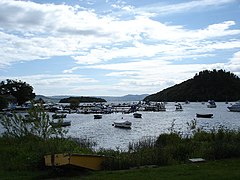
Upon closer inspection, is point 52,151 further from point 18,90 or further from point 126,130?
point 18,90

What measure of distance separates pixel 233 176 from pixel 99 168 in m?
5.83

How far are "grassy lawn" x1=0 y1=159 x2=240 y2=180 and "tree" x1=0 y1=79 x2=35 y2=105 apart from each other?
14810cm

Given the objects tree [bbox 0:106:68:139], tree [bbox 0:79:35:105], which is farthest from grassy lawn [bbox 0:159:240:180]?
tree [bbox 0:79:35:105]

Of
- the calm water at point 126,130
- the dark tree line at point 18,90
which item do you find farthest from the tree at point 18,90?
the calm water at point 126,130

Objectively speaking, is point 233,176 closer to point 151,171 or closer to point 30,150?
point 151,171

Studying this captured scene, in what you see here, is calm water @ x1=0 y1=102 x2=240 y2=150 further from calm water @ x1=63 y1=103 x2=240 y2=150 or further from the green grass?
the green grass

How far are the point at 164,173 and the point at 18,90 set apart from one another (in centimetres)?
15516

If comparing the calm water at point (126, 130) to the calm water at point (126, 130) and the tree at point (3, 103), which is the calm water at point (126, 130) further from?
the tree at point (3, 103)

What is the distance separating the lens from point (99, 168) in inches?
618

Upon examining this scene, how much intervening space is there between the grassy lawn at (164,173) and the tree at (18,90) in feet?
486

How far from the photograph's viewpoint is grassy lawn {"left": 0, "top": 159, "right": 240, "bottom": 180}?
12508 mm

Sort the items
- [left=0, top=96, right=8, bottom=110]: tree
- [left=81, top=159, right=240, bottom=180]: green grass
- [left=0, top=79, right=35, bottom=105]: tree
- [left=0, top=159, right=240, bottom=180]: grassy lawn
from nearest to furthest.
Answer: [left=81, top=159, right=240, bottom=180]: green grass
[left=0, top=159, right=240, bottom=180]: grassy lawn
[left=0, top=96, right=8, bottom=110]: tree
[left=0, top=79, right=35, bottom=105]: tree

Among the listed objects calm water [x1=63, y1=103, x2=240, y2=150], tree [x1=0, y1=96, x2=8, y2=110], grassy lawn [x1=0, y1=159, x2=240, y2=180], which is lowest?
calm water [x1=63, y1=103, x2=240, y2=150]

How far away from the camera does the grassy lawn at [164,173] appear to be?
41.0 feet
